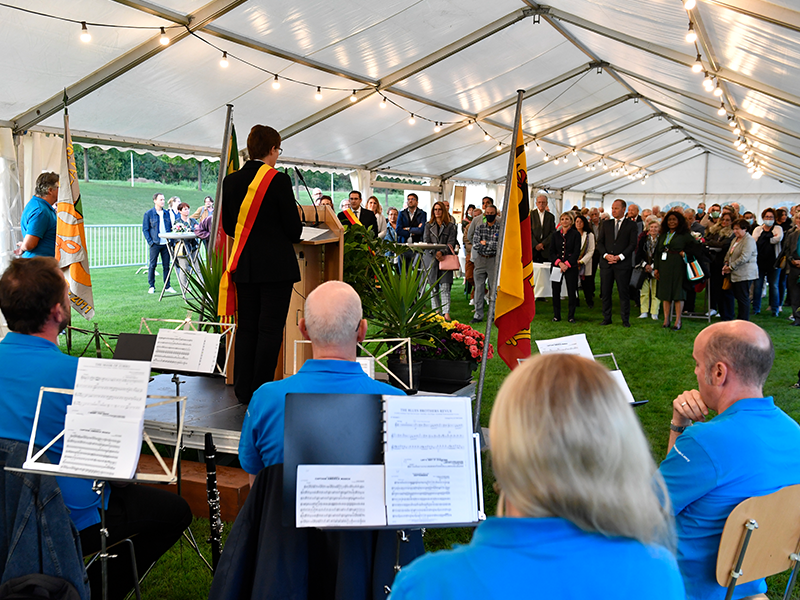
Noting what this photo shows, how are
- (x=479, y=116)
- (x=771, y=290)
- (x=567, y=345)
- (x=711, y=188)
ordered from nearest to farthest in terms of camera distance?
(x=567, y=345) → (x=771, y=290) → (x=479, y=116) → (x=711, y=188)

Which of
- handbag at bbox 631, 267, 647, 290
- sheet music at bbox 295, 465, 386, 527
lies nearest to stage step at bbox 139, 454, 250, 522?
sheet music at bbox 295, 465, 386, 527

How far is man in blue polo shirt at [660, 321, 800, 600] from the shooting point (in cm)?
166

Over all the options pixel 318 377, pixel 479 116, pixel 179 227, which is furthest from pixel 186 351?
pixel 479 116

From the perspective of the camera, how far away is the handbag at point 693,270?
8.23 m

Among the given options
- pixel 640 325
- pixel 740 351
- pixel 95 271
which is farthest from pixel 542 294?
pixel 95 271

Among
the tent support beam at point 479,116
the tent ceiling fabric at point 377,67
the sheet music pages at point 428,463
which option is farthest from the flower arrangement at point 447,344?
the tent support beam at point 479,116

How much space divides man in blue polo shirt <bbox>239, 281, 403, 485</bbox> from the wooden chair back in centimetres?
101

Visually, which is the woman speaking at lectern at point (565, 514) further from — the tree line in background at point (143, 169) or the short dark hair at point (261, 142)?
the tree line in background at point (143, 169)

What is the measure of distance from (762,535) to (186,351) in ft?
8.26

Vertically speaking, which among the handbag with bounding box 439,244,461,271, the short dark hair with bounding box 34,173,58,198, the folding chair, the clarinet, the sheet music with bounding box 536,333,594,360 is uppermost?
the short dark hair with bounding box 34,173,58,198

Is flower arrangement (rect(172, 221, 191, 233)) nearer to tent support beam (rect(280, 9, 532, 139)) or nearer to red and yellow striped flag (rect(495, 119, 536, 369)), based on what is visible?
tent support beam (rect(280, 9, 532, 139))

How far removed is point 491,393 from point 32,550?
4009 mm

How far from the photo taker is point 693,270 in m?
8.24

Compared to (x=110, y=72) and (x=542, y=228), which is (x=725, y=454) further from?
(x=542, y=228)
